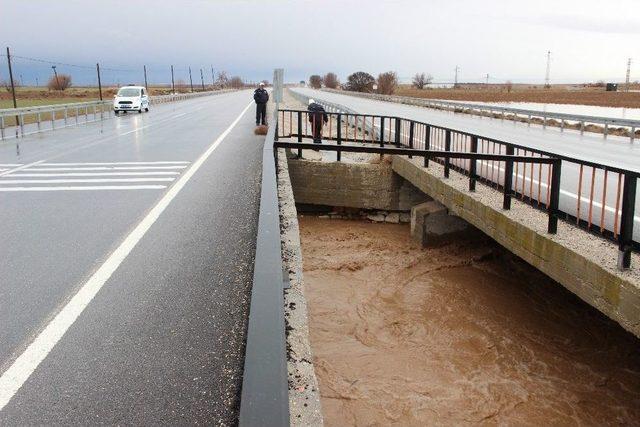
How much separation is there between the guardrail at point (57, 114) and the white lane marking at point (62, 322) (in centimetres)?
1814

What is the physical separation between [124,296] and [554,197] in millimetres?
Answer: 5460

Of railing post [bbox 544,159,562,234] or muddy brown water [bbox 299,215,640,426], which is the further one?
muddy brown water [bbox 299,215,640,426]

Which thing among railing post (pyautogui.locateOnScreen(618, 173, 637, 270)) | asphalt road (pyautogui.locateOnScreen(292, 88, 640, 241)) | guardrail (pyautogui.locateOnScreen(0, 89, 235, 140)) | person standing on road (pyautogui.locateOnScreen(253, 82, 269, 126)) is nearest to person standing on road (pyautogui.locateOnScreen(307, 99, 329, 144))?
asphalt road (pyautogui.locateOnScreen(292, 88, 640, 241))

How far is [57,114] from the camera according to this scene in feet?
156

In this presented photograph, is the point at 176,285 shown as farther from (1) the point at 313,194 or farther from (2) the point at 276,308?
(1) the point at 313,194

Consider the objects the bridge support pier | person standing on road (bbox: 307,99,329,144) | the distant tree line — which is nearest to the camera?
the bridge support pier

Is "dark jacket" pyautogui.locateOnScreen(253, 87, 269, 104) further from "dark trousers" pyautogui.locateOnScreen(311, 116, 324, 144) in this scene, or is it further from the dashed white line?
the dashed white line

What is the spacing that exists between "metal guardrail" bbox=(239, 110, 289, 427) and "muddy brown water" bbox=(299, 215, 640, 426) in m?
4.39

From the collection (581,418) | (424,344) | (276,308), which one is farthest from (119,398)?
(424,344)

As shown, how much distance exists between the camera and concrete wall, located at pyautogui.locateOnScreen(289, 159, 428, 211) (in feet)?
60.9

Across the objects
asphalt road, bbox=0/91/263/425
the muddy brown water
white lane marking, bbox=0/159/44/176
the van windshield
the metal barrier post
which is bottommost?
the muddy brown water

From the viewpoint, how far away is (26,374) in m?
4.21

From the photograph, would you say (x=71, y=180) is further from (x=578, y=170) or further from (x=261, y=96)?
(x=261, y=96)

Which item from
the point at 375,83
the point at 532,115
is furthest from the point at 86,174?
the point at 375,83
